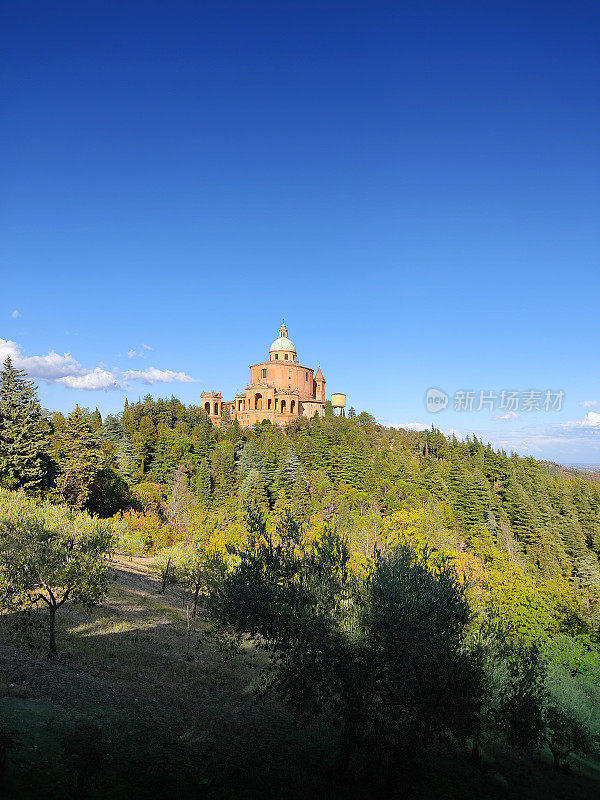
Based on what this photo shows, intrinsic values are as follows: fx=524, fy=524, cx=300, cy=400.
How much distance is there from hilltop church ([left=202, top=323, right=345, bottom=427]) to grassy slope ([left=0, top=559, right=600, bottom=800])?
79.7 meters

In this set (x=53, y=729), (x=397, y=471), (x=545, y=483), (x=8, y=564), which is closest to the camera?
(x=53, y=729)

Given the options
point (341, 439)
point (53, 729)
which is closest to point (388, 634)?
point (53, 729)

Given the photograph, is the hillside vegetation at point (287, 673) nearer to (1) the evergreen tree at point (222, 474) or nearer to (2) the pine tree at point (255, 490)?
(2) the pine tree at point (255, 490)

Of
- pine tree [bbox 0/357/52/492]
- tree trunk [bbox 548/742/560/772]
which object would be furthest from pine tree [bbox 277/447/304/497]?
tree trunk [bbox 548/742/560/772]

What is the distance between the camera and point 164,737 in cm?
1672

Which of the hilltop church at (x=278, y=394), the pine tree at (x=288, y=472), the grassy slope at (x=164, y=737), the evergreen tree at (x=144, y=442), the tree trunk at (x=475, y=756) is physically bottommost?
the tree trunk at (x=475, y=756)

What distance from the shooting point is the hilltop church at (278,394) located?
107m

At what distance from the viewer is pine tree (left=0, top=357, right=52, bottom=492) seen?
163 feet

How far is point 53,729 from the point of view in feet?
49.4

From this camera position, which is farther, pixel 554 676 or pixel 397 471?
pixel 397 471

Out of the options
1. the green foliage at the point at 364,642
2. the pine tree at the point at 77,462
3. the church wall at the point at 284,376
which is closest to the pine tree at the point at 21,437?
the pine tree at the point at 77,462

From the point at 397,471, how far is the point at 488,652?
188 ft

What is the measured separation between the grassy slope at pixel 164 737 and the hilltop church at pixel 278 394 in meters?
79.7

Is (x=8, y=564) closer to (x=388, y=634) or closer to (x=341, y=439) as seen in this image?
(x=388, y=634)
